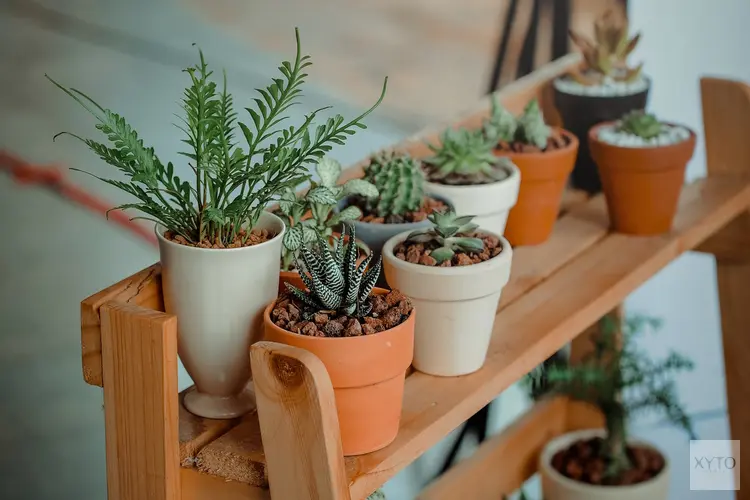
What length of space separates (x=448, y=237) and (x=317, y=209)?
0.13 meters

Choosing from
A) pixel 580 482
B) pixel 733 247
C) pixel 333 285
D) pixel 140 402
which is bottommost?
pixel 580 482

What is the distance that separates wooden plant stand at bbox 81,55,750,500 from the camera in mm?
822

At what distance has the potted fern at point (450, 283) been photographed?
979mm

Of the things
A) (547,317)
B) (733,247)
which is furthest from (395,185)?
(733,247)

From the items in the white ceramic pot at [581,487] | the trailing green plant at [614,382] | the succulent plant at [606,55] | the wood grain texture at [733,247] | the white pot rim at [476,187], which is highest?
the succulent plant at [606,55]

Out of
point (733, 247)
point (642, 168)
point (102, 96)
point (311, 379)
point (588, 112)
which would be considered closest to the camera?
point (311, 379)

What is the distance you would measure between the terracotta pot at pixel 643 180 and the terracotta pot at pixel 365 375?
60cm

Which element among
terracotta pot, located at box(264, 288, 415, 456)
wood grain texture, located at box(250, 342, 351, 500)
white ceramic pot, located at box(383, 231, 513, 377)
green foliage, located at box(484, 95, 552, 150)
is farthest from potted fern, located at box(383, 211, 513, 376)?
green foliage, located at box(484, 95, 552, 150)

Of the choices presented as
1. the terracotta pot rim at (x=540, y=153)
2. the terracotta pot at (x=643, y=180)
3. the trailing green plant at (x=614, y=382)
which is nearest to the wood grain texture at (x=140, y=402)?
the terracotta pot rim at (x=540, y=153)

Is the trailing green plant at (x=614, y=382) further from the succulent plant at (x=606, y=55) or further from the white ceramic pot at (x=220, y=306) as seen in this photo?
the white ceramic pot at (x=220, y=306)

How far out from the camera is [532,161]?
1.30 m

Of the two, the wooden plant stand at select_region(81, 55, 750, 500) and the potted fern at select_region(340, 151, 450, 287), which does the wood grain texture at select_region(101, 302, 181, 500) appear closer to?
the wooden plant stand at select_region(81, 55, 750, 500)

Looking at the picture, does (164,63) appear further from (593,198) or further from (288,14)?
(593,198)

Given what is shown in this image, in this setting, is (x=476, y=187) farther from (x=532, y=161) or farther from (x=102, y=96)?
(x=102, y=96)
